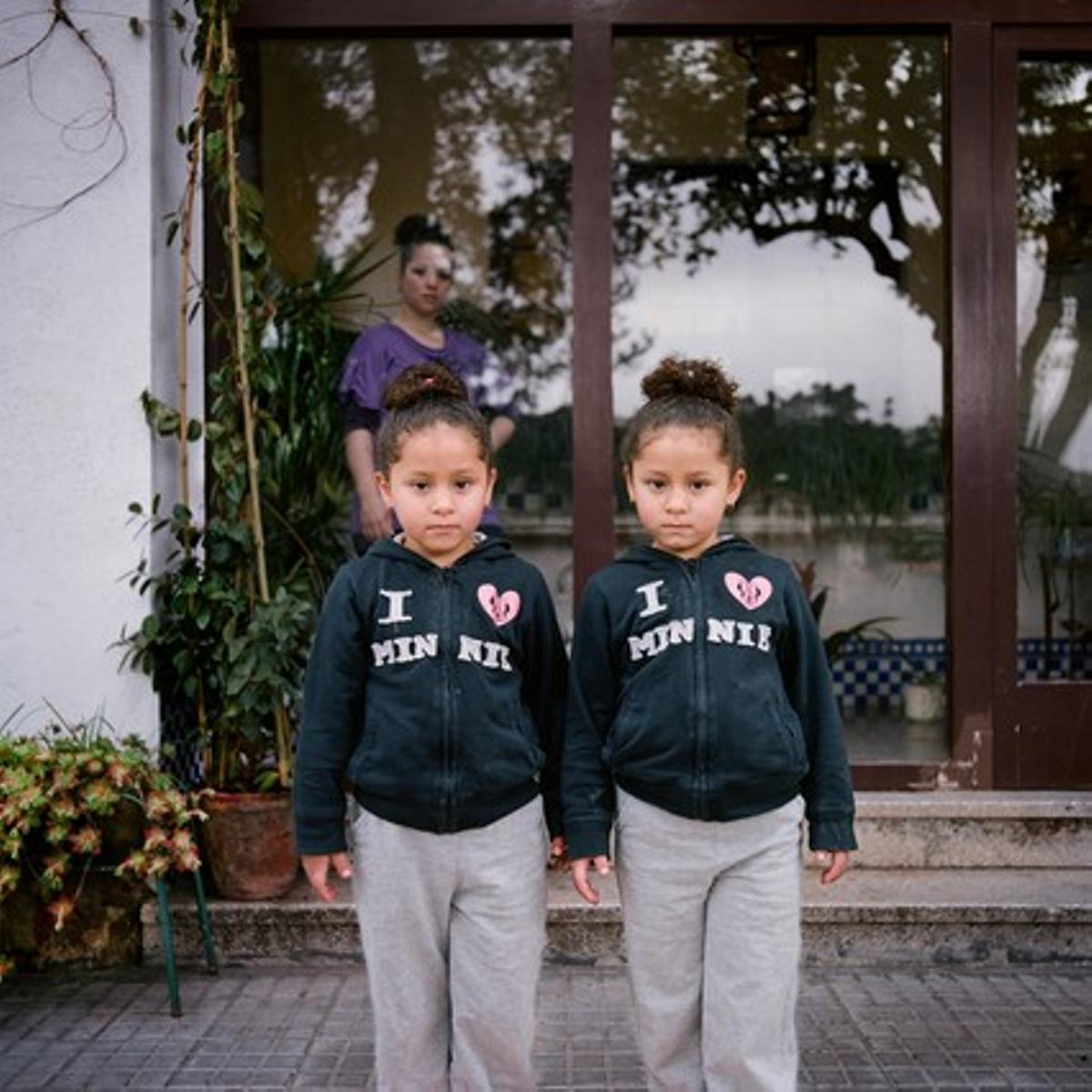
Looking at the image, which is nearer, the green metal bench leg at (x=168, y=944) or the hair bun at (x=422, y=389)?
the hair bun at (x=422, y=389)

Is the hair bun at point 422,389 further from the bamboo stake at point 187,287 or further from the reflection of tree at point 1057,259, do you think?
the reflection of tree at point 1057,259

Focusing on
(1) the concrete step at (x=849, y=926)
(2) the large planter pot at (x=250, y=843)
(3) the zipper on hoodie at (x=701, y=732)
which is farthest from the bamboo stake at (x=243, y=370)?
(3) the zipper on hoodie at (x=701, y=732)

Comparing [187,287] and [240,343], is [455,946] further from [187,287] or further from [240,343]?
[187,287]

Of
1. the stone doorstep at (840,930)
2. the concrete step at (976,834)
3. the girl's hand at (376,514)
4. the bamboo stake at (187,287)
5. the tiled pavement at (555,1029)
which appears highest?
the bamboo stake at (187,287)

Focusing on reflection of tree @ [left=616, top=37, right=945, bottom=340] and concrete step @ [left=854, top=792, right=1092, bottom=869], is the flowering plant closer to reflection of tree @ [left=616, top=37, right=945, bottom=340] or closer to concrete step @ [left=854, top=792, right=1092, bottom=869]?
concrete step @ [left=854, top=792, right=1092, bottom=869]

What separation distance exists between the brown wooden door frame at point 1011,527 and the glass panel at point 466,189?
8.17ft

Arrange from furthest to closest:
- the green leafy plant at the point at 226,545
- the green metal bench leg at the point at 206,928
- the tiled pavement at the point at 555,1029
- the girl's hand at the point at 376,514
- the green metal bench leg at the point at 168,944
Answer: the girl's hand at the point at 376,514
the green leafy plant at the point at 226,545
the green metal bench leg at the point at 206,928
the green metal bench leg at the point at 168,944
the tiled pavement at the point at 555,1029

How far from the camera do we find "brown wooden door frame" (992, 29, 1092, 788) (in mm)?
5344

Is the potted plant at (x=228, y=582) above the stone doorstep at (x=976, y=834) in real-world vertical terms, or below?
above

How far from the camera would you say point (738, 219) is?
8.35m

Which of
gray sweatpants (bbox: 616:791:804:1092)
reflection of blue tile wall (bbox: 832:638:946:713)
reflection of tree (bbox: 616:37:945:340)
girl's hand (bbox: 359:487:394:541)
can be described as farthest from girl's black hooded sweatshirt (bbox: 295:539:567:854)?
reflection of tree (bbox: 616:37:945:340)

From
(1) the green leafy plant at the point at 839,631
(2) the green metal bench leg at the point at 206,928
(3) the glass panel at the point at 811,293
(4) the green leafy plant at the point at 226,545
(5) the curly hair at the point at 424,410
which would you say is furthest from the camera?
(3) the glass panel at the point at 811,293

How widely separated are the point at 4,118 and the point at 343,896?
9.07ft

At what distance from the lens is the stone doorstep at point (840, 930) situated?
181 inches
